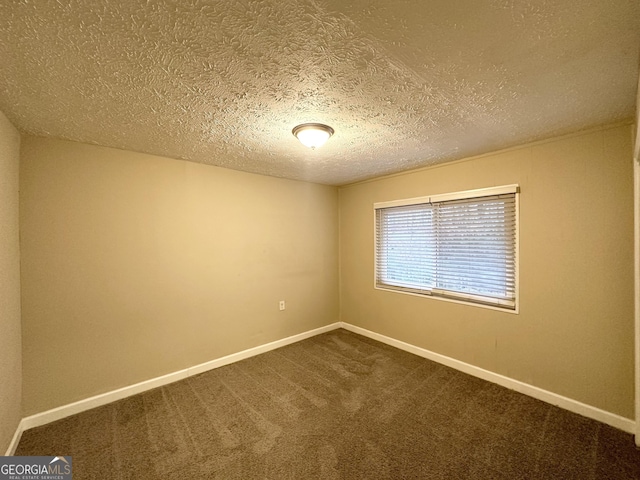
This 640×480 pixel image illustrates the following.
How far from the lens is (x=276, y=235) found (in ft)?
11.4

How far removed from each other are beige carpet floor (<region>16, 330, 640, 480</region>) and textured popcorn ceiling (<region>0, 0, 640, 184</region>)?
7.26 feet

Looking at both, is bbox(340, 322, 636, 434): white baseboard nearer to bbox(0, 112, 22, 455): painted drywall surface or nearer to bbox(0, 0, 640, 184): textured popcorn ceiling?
bbox(0, 0, 640, 184): textured popcorn ceiling

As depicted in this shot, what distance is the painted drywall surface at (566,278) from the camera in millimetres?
1943

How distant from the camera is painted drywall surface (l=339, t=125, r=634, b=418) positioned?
194cm

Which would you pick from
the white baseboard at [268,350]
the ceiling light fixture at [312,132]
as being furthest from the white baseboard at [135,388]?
the ceiling light fixture at [312,132]

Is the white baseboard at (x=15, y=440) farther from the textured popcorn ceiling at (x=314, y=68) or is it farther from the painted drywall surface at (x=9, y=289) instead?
the textured popcorn ceiling at (x=314, y=68)

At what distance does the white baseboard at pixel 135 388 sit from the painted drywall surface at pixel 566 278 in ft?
7.00

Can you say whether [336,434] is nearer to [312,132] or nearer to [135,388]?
[135,388]

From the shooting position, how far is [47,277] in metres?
2.08

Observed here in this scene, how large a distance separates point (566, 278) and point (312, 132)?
2339 mm

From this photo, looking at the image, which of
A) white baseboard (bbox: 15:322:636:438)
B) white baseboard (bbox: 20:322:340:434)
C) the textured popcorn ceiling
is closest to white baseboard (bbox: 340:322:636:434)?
white baseboard (bbox: 15:322:636:438)

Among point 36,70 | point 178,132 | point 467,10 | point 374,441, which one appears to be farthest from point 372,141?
point 374,441

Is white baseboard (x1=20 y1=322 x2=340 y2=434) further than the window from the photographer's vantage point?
No

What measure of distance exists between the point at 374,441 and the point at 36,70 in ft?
9.29
